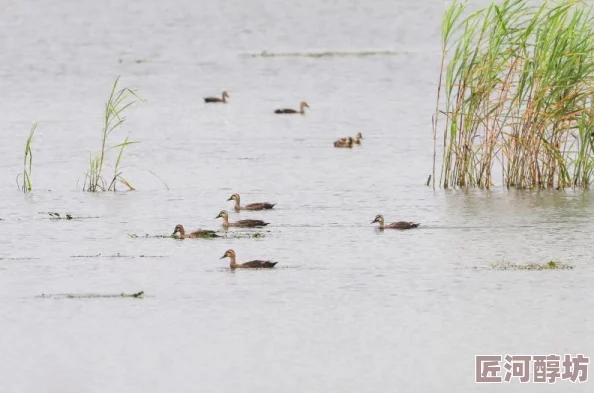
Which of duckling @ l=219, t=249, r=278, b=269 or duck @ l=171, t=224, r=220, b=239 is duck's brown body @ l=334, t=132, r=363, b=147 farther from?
duckling @ l=219, t=249, r=278, b=269

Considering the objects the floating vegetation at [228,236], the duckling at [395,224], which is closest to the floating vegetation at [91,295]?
the floating vegetation at [228,236]

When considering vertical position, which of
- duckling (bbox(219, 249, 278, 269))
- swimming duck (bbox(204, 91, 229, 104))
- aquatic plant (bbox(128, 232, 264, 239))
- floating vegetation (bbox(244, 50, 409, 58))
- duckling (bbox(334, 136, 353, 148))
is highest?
floating vegetation (bbox(244, 50, 409, 58))

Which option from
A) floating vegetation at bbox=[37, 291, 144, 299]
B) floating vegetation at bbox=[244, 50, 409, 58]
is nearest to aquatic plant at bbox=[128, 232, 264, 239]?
floating vegetation at bbox=[37, 291, 144, 299]

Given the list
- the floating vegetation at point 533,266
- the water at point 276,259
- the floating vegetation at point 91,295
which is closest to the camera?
the water at point 276,259

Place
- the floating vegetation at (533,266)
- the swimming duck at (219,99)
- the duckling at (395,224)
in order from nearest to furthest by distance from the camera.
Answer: the floating vegetation at (533,266), the duckling at (395,224), the swimming duck at (219,99)

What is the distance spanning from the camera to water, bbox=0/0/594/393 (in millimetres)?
11055

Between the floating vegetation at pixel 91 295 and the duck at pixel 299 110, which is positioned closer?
the floating vegetation at pixel 91 295

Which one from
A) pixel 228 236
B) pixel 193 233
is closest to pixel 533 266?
pixel 228 236

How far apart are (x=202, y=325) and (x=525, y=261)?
4.05 meters

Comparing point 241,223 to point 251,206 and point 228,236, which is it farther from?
point 251,206

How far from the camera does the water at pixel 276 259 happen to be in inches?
435

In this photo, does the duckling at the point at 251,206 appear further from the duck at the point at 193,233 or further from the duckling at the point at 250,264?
the duckling at the point at 250,264

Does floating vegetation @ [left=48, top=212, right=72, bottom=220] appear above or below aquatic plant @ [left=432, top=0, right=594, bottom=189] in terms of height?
below

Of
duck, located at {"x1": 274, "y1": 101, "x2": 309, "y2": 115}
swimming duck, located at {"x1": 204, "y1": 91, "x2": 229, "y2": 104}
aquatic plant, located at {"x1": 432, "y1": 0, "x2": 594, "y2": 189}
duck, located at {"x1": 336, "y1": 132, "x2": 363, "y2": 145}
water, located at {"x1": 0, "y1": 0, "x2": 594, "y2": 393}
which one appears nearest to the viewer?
water, located at {"x1": 0, "y1": 0, "x2": 594, "y2": 393}
